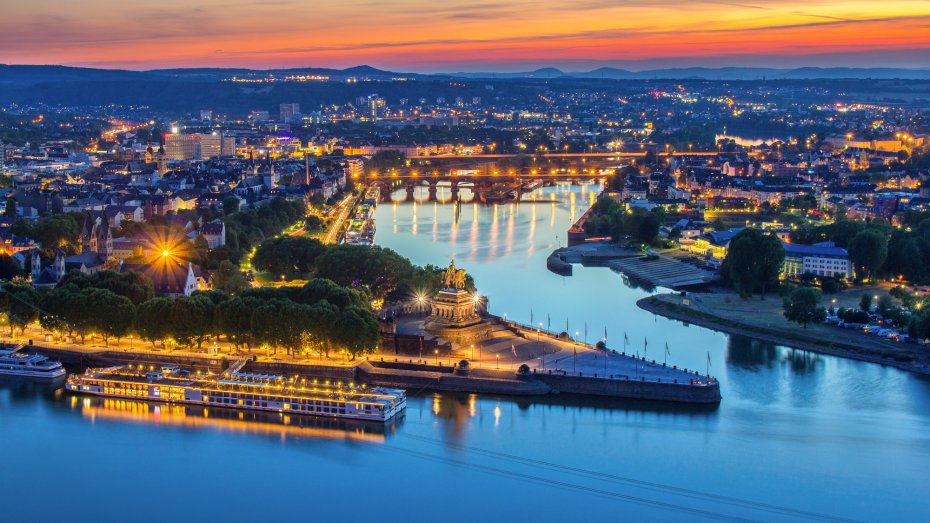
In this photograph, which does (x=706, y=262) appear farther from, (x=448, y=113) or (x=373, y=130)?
(x=448, y=113)

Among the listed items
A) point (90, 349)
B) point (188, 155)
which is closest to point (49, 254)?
point (90, 349)

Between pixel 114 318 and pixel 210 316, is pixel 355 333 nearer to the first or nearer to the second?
pixel 210 316

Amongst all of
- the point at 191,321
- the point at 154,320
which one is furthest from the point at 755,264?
the point at 154,320

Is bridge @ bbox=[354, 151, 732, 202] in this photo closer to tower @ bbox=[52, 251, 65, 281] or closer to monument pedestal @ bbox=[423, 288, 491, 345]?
tower @ bbox=[52, 251, 65, 281]

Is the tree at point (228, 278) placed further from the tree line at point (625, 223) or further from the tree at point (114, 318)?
the tree line at point (625, 223)

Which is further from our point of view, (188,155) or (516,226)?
(188,155)

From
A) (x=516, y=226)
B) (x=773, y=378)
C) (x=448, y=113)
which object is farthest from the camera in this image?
(x=448, y=113)
